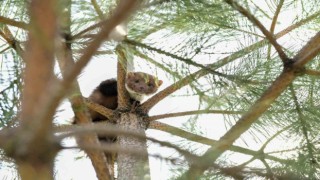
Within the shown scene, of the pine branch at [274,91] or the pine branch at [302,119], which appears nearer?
the pine branch at [274,91]

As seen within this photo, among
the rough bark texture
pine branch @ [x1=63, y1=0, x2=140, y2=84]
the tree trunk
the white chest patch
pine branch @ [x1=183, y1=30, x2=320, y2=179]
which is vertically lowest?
the tree trunk

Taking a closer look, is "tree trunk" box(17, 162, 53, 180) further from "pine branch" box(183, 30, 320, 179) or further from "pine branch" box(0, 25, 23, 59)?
"pine branch" box(0, 25, 23, 59)

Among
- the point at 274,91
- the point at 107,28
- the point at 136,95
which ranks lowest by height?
the point at 107,28

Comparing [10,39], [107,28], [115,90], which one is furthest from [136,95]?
[107,28]

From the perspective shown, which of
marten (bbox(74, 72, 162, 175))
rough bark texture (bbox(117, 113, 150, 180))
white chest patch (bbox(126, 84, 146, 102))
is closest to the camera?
rough bark texture (bbox(117, 113, 150, 180))

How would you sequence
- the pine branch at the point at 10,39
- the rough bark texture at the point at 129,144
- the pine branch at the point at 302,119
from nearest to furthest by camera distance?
the pine branch at the point at 10,39 → the pine branch at the point at 302,119 → the rough bark texture at the point at 129,144

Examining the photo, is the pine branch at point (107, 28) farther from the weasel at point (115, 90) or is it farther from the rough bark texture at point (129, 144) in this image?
the weasel at point (115, 90)

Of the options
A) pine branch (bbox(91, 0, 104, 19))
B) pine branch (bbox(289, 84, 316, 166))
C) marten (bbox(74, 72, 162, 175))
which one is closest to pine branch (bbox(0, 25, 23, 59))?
pine branch (bbox(91, 0, 104, 19))

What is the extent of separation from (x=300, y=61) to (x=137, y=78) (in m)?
3.26

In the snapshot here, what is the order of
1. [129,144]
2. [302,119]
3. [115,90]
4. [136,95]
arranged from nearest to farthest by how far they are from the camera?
[302,119] → [129,144] → [136,95] → [115,90]

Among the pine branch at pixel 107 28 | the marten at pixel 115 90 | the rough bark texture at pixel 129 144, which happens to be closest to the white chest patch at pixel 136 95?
the marten at pixel 115 90

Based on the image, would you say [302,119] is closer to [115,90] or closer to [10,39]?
[10,39]

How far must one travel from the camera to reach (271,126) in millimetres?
2781

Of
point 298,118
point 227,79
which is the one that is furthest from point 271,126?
point 227,79
